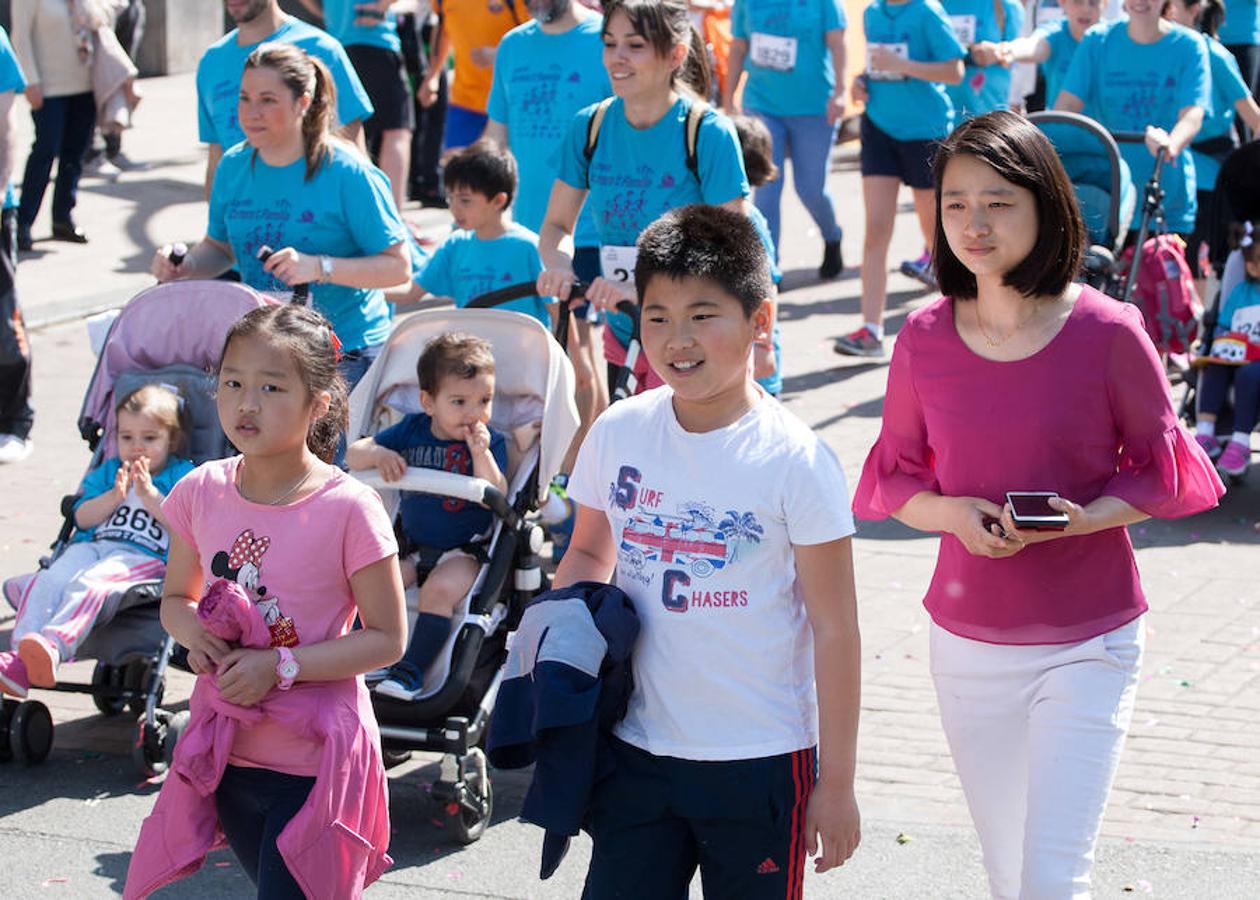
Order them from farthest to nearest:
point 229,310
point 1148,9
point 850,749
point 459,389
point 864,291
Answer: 1. point 864,291
2. point 1148,9
3. point 229,310
4. point 459,389
5. point 850,749

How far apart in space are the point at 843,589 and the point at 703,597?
0.79 ft

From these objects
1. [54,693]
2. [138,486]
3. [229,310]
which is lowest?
[54,693]

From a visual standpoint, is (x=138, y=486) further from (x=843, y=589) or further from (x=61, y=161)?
(x=61, y=161)

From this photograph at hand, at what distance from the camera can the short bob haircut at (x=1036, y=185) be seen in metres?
3.59

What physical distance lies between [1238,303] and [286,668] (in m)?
5.55

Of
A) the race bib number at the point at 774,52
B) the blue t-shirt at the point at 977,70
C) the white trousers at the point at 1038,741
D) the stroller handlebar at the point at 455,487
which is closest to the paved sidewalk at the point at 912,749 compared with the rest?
the stroller handlebar at the point at 455,487

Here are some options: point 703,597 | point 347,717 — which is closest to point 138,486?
point 347,717

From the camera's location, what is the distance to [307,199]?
20.6 ft

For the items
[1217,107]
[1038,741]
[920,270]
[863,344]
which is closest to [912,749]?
[1038,741]

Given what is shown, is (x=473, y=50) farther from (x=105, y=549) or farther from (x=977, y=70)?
(x=105, y=549)

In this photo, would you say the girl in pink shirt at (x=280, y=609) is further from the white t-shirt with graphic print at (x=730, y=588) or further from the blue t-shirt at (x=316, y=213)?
the blue t-shirt at (x=316, y=213)

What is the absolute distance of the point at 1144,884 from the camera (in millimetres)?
4879

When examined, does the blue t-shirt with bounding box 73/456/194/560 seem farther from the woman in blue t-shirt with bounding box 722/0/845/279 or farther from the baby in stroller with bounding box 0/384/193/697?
the woman in blue t-shirt with bounding box 722/0/845/279

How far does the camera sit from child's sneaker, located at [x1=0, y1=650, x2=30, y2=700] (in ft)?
17.7
